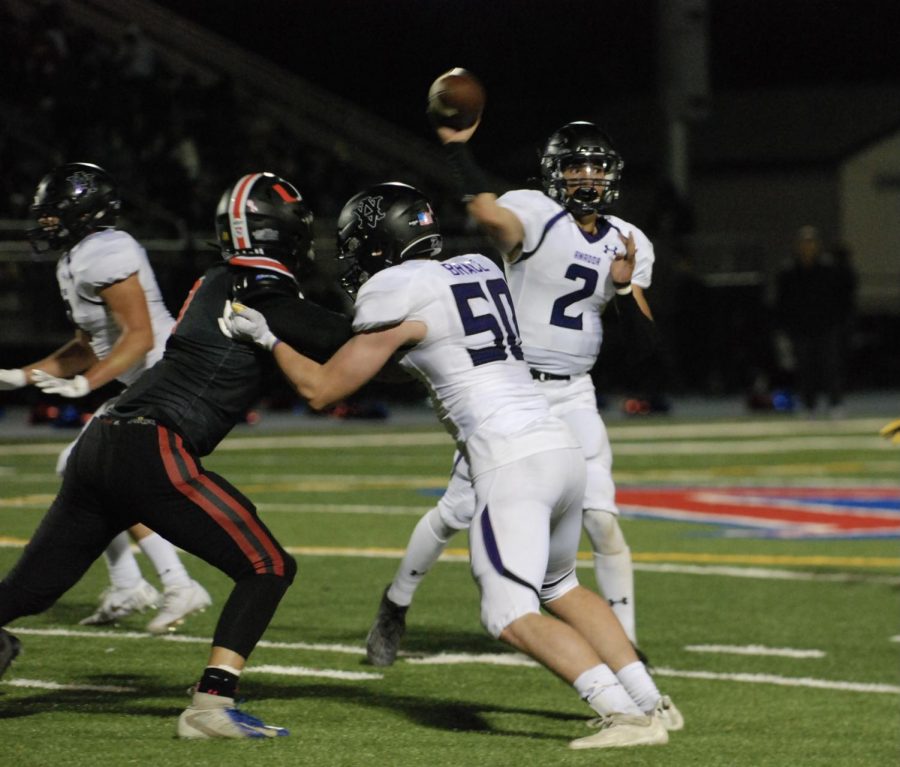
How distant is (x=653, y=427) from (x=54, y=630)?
1190 centimetres

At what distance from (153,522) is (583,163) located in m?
2.24

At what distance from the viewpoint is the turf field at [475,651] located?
18.0 ft

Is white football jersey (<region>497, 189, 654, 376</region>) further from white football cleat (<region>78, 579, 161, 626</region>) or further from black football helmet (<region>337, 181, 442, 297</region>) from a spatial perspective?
white football cleat (<region>78, 579, 161, 626</region>)

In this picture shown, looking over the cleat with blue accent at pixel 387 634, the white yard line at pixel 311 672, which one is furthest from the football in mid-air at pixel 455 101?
the white yard line at pixel 311 672

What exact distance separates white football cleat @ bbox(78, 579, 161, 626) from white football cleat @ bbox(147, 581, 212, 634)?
168 mm

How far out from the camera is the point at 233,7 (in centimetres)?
2755

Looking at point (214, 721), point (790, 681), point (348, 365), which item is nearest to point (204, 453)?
point (348, 365)

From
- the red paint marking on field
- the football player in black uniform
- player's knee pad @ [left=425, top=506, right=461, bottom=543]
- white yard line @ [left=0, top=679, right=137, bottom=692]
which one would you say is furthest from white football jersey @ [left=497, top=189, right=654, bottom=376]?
the red paint marking on field

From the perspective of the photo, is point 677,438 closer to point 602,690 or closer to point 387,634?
point 387,634

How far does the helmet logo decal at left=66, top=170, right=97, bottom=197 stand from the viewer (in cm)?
711

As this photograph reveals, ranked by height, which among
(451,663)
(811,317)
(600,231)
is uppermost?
(600,231)

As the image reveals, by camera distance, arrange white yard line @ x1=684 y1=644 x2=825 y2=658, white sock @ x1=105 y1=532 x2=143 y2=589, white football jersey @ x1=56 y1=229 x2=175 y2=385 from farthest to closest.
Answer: white sock @ x1=105 y1=532 x2=143 y2=589
white yard line @ x1=684 y1=644 x2=825 y2=658
white football jersey @ x1=56 y1=229 x2=175 y2=385

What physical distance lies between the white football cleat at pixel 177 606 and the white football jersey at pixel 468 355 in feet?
7.53

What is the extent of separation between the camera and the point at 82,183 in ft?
23.4
